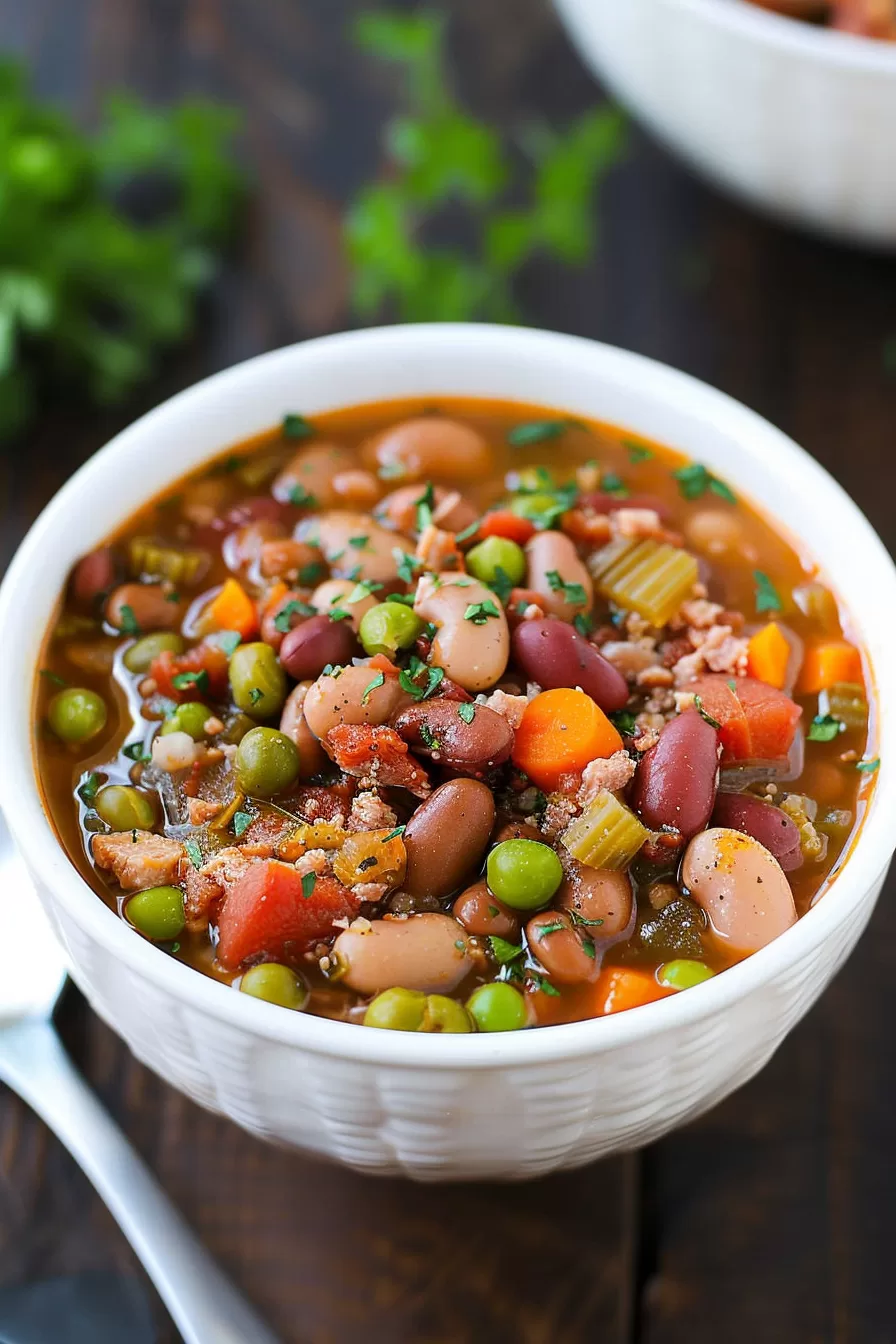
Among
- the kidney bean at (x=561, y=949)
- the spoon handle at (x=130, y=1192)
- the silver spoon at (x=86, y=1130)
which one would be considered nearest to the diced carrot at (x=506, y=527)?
the kidney bean at (x=561, y=949)

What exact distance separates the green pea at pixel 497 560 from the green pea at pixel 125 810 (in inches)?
27.2

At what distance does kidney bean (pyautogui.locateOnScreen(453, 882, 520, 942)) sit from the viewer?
2238 millimetres

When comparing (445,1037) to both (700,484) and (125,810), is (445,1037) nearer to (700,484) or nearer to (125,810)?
(125,810)

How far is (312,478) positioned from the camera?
2861 millimetres

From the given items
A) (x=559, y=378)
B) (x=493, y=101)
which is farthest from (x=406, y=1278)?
(x=493, y=101)

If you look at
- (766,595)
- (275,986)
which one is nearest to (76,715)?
(275,986)

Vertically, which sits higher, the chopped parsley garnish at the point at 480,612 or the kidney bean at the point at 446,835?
the chopped parsley garnish at the point at 480,612

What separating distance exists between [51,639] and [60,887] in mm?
614

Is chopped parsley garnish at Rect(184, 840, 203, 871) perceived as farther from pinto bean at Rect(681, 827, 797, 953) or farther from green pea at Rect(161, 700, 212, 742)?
pinto bean at Rect(681, 827, 797, 953)

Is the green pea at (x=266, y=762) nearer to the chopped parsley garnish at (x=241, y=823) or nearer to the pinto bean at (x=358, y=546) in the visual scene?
the chopped parsley garnish at (x=241, y=823)

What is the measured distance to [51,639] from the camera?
2605mm

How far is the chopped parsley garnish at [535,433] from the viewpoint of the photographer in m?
2.94

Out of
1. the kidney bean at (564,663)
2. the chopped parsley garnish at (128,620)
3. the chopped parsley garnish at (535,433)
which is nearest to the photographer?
the kidney bean at (564,663)

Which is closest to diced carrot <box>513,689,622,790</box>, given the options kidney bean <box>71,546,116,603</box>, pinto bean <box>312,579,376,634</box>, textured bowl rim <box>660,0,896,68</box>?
pinto bean <box>312,579,376,634</box>
